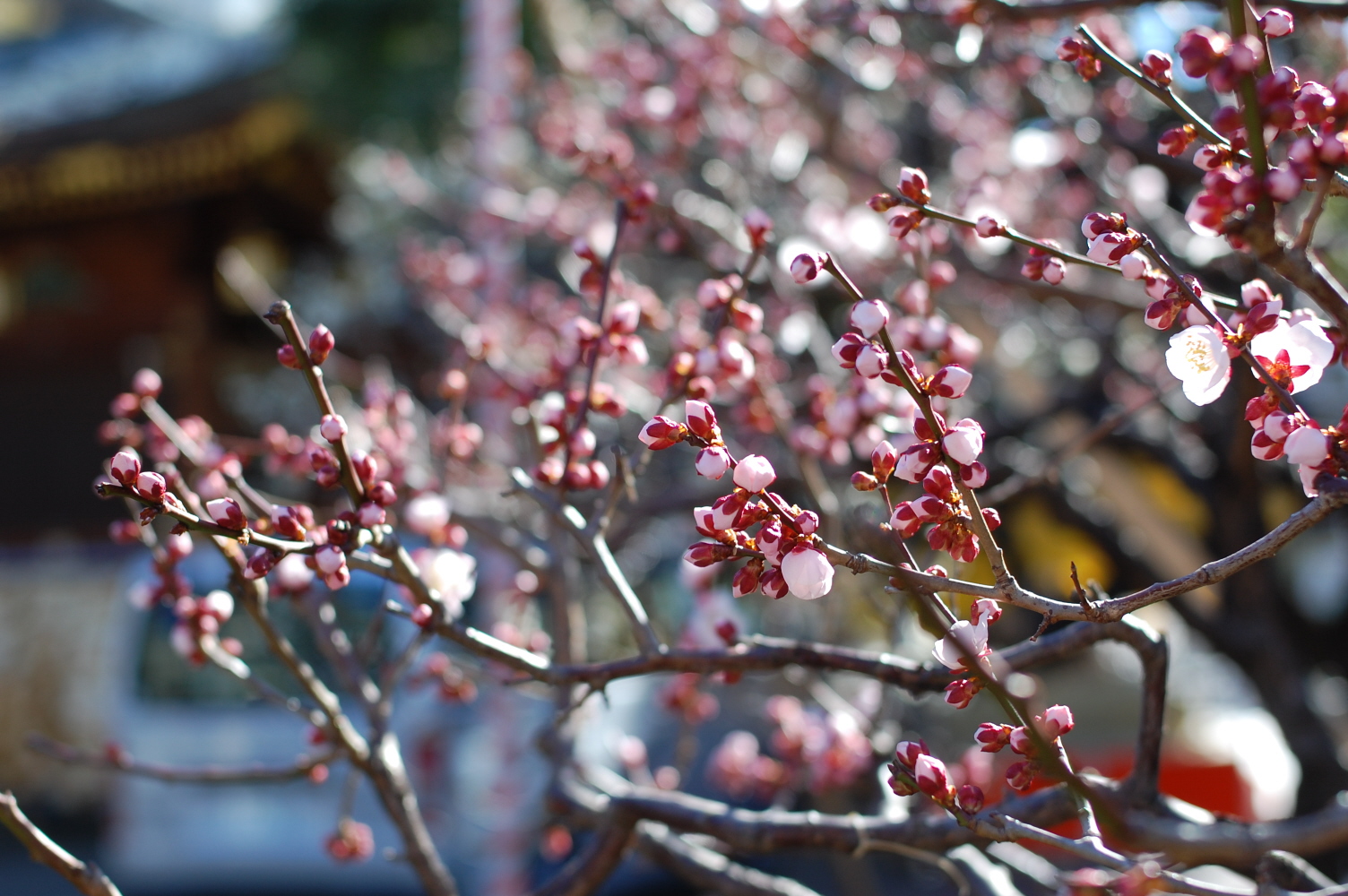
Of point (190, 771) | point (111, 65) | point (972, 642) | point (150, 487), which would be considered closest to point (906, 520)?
point (972, 642)

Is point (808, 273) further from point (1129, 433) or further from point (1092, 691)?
point (1092, 691)

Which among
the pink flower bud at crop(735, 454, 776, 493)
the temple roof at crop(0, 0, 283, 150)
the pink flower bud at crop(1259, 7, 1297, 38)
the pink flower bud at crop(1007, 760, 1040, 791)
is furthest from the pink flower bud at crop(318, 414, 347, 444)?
the temple roof at crop(0, 0, 283, 150)

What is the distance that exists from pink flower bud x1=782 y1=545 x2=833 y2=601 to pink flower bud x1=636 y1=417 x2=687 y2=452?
0.16 meters

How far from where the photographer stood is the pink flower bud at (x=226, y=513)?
103cm

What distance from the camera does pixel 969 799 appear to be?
40.1 inches

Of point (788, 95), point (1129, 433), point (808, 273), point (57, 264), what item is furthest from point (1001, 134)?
point (57, 264)

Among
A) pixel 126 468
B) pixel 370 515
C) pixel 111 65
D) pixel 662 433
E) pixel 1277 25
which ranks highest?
pixel 1277 25

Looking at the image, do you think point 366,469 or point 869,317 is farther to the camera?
point 366,469

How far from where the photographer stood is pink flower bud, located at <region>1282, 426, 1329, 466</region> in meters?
0.87

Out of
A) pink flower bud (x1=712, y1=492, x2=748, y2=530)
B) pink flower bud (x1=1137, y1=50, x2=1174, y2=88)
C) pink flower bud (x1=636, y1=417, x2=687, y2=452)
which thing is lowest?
pink flower bud (x1=712, y1=492, x2=748, y2=530)

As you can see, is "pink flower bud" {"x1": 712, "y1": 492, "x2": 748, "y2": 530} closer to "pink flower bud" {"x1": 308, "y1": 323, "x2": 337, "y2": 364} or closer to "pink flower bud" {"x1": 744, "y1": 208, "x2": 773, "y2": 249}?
"pink flower bud" {"x1": 308, "y1": 323, "x2": 337, "y2": 364}

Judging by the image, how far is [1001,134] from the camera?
4.00m

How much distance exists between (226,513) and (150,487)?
0.24ft

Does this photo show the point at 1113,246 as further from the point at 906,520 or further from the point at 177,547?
the point at 177,547
